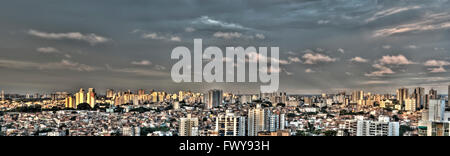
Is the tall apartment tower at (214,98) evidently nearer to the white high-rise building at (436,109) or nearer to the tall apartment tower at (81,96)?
the tall apartment tower at (81,96)

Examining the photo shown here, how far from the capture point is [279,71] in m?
9.84

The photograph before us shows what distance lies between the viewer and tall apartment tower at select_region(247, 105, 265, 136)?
990 cm

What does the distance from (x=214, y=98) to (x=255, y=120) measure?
9.66 ft

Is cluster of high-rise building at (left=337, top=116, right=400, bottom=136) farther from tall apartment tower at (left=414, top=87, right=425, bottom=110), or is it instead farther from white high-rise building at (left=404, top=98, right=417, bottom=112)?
tall apartment tower at (left=414, top=87, right=425, bottom=110)

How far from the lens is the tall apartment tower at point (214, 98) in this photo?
12.5 meters

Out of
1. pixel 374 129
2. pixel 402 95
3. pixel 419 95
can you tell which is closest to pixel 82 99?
pixel 374 129

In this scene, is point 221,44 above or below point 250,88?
above

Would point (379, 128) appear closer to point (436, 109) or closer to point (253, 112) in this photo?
point (436, 109)

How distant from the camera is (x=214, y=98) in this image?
12.7 m

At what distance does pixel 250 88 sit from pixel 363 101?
5613mm
